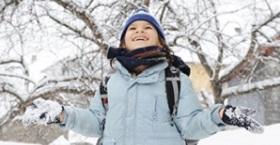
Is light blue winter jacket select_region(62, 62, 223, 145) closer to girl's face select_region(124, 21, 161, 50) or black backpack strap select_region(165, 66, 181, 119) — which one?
black backpack strap select_region(165, 66, 181, 119)

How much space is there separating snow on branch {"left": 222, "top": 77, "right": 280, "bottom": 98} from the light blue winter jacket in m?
10.8

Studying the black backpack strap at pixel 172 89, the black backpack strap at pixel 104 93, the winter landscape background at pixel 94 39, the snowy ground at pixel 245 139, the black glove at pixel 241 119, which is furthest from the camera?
the winter landscape background at pixel 94 39

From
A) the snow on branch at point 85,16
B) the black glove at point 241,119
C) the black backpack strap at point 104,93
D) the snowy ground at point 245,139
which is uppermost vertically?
the snow on branch at point 85,16

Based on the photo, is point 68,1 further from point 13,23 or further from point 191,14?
point 191,14

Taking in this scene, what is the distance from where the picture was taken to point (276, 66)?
42.3 feet

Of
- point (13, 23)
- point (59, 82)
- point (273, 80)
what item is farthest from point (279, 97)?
point (13, 23)

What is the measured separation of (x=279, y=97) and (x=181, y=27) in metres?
11.5

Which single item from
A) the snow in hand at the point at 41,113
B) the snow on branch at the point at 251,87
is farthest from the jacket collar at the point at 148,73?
the snow on branch at the point at 251,87

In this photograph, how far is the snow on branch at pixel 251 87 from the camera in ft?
42.7

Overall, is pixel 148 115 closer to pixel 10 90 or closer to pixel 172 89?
pixel 172 89

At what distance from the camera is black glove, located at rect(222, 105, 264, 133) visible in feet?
7.15

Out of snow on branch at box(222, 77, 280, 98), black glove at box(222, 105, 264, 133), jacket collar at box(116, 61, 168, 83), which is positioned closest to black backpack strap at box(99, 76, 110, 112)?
jacket collar at box(116, 61, 168, 83)

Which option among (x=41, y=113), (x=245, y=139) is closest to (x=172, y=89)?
(x=41, y=113)

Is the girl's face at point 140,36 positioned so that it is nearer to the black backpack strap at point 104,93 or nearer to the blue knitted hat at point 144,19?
the blue knitted hat at point 144,19
